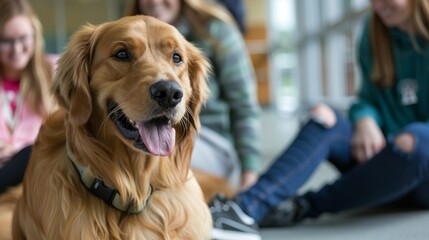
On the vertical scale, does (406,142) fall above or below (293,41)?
above

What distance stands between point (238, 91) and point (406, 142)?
79 centimetres

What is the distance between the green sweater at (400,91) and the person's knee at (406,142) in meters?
0.28

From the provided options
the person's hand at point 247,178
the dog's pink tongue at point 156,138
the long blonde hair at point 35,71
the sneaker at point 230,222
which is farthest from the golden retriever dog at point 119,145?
the person's hand at point 247,178

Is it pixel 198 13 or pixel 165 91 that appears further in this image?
pixel 198 13

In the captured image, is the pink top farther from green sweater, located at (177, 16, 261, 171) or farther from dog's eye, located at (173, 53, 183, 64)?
dog's eye, located at (173, 53, 183, 64)

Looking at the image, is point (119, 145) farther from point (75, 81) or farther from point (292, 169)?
point (292, 169)

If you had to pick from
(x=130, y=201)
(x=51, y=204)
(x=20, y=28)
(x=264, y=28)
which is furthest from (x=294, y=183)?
(x=264, y=28)

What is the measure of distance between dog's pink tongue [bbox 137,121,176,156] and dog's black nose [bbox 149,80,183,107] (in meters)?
0.07

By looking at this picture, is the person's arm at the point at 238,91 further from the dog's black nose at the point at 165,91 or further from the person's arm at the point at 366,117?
the dog's black nose at the point at 165,91

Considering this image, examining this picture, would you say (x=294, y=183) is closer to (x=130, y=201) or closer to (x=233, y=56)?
(x=233, y=56)

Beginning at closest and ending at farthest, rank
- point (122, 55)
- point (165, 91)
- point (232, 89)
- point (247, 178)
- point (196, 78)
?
1. point (165, 91)
2. point (122, 55)
3. point (196, 78)
4. point (247, 178)
5. point (232, 89)

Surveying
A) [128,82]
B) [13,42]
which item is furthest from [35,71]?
[128,82]

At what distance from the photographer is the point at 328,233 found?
1.90 metres

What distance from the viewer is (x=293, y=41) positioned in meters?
7.62
